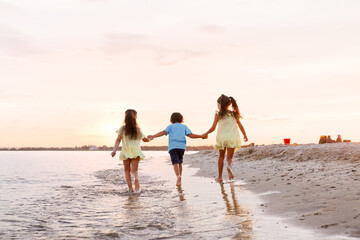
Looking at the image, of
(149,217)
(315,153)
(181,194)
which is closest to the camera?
(149,217)

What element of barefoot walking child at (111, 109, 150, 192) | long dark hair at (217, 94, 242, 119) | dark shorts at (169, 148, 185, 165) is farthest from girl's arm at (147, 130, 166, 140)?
long dark hair at (217, 94, 242, 119)

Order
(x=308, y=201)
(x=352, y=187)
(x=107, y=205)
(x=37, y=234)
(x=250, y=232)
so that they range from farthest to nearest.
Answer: (x=107, y=205) < (x=352, y=187) < (x=308, y=201) < (x=37, y=234) < (x=250, y=232)

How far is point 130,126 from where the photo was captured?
11586 mm

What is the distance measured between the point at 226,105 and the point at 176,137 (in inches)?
77.2

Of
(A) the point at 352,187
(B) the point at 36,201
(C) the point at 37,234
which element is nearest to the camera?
(C) the point at 37,234

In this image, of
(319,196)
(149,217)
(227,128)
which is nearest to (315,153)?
(227,128)

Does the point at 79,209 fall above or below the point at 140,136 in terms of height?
below

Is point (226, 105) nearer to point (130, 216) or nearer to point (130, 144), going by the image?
point (130, 144)

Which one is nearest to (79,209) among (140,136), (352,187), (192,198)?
(192,198)

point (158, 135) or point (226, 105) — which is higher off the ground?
point (226, 105)

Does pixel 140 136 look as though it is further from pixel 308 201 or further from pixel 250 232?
pixel 250 232

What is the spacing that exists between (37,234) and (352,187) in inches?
241

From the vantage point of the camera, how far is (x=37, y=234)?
5.75 meters

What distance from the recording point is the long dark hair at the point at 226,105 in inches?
494
